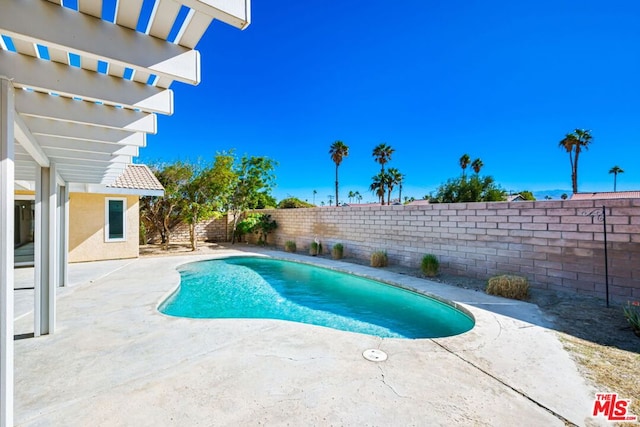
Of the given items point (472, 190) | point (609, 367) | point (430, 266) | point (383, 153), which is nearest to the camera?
point (609, 367)

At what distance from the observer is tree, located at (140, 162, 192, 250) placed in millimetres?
15578

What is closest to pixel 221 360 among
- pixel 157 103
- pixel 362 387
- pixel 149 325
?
pixel 362 387

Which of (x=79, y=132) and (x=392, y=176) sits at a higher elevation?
(x=392, y=176)

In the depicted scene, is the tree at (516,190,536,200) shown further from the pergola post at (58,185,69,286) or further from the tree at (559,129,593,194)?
the pergola post at (58,185,69,286)

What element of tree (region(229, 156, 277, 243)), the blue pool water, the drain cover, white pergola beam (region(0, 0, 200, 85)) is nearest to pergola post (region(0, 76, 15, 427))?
white pergola beam (region(0, 0, 200, 85))

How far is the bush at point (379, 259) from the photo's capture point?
10336 millimetres

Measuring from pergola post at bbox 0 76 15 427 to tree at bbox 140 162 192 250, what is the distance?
14080mm

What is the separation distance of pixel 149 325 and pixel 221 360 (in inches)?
85.0

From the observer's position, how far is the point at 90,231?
11.5 meters

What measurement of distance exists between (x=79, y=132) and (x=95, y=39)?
7.77 ft

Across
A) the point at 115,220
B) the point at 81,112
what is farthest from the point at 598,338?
the point at 115,220

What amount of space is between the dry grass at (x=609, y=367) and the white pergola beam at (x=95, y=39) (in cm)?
510

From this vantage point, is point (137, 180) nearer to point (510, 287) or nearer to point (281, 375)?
point (281, 375)

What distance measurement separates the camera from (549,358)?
11.8 ft
